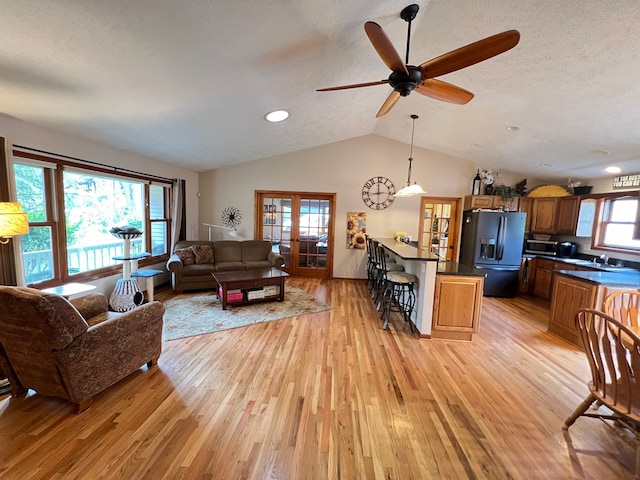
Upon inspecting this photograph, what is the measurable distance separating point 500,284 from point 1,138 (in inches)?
271

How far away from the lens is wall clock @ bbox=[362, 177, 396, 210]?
5645 millimetres

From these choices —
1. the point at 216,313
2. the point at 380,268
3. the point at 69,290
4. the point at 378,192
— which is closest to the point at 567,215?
the point at 378,192

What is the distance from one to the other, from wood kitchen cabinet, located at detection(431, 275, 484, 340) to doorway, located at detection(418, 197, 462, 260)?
8.75ft

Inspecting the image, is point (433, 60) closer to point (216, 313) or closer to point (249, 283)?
point (249, 283)

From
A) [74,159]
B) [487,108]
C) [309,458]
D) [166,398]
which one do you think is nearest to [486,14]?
[487,108]

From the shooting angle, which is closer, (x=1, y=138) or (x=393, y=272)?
(x=1, y=138)

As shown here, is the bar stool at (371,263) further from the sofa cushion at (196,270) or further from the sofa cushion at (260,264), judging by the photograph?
the sofa cushion at (196,270)

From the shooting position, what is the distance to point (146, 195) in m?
4.70

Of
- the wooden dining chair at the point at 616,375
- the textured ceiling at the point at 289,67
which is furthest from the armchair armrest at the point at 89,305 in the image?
the wooden dining chair at the point at 616,375

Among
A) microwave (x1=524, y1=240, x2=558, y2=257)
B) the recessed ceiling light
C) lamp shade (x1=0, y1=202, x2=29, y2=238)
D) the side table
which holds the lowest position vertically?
the side table

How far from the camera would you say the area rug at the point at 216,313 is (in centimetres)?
322

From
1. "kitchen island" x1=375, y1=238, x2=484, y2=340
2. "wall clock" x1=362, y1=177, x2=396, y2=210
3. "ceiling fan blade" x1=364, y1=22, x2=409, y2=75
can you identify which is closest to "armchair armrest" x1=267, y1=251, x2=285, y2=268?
"wall clock" x1=362, y1=177, x2=396, y2=210

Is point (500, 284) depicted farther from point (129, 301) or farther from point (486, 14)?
point (129, 301)

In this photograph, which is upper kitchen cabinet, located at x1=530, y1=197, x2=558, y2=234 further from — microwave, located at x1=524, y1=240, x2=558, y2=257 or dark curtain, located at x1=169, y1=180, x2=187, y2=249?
dark curtain, located at x1=169, y1=180, x2=187, y2=249
